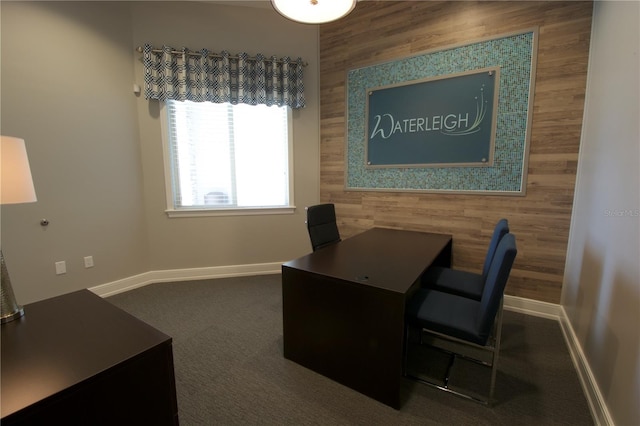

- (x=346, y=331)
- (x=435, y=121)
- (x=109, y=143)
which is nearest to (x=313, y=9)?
(x=435, y=121)

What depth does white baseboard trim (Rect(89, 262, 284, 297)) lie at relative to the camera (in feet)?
10.2

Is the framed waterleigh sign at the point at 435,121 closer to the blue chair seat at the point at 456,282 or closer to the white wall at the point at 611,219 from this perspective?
the white wall at the point at 611,219

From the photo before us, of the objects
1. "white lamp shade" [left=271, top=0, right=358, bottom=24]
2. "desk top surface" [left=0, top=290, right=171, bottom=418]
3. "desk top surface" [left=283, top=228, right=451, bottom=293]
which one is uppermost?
"white lamp shade" [left=271, top=0, right=358, bottom=24]

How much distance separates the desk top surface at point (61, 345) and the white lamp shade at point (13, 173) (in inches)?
18.7

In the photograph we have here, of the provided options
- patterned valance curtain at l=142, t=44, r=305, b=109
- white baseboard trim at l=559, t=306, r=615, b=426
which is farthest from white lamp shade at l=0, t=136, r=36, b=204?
white baseboard trim at l=559, t=306, r=615, b=426

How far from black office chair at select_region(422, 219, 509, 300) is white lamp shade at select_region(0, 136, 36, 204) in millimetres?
2322

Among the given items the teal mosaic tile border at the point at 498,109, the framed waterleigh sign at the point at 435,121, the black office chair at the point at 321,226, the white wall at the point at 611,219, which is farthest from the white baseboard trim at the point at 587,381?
the black office chair at the point at 321,226

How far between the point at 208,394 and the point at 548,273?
286 centimetres

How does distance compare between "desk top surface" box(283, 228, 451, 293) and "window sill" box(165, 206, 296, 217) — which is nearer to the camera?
"desk top surface" box(283, 228, 451, 293)

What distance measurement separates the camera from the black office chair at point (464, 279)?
2066 millimetres

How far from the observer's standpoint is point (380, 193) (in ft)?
10.8

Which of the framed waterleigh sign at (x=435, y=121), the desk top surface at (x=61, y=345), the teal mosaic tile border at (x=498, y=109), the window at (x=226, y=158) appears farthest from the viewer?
the window at (x=226, y=158)

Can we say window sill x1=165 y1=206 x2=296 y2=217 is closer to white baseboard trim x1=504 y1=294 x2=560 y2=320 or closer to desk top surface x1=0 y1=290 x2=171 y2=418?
desk top surface x1=0 y1=290 x2=171 y2=418

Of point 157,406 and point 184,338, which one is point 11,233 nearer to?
point 184,338
